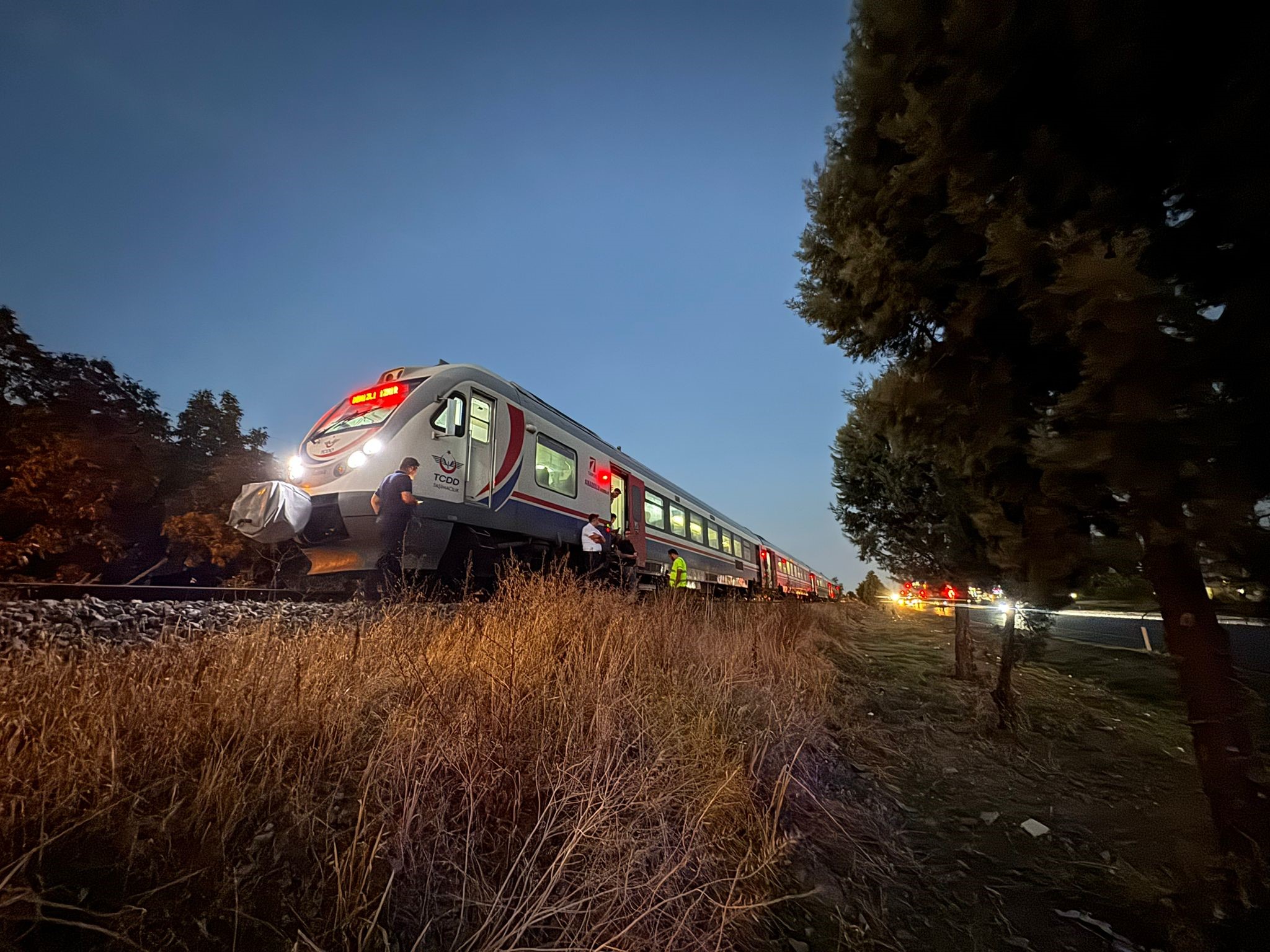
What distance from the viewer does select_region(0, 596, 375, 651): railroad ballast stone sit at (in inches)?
132

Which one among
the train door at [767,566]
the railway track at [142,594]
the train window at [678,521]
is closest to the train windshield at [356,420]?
the railway track at [142,594]

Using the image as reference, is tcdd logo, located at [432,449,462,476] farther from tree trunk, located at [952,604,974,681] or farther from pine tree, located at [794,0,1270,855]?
tree trunk, located at [952,604,974,681]

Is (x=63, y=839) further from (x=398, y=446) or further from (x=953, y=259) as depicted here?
(x=398, y=446)

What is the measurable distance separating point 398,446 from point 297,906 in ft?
17.5

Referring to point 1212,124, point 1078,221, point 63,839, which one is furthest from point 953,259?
point 63,839

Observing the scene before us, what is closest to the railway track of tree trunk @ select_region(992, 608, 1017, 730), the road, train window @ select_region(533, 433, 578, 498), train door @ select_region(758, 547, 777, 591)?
train window @ select_region(533, 433, 578, 498)

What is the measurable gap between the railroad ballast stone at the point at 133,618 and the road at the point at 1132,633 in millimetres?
6990

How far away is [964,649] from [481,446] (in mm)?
6374

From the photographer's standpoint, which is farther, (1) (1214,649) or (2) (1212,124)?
(1) (1214,649)

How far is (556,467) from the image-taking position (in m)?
8.69

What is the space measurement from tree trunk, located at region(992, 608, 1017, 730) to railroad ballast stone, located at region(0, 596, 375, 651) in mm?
4879

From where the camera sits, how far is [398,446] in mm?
6082

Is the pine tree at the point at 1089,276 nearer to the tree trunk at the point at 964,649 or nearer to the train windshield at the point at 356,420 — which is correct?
the tree trunk at the point at 964,649

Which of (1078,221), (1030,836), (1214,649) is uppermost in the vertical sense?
(1078,221)
